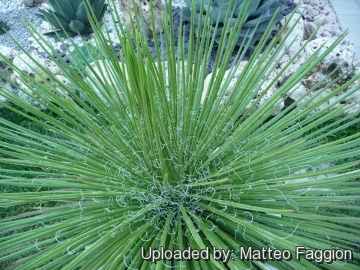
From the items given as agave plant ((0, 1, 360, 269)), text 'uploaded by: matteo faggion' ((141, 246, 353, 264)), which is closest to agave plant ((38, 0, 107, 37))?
agave plant ((0, 1, 360, 269))

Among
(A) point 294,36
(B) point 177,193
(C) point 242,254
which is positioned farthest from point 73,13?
(C) point 242,254

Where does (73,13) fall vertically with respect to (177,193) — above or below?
above

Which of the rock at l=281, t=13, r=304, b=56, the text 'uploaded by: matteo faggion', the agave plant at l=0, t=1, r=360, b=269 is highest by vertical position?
the rock at l=281, t=13, r=304, b=56

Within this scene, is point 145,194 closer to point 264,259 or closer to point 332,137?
point 264,259

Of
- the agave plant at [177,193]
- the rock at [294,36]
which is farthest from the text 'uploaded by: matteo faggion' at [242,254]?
the rock at [294,36]

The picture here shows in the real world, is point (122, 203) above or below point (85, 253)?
above

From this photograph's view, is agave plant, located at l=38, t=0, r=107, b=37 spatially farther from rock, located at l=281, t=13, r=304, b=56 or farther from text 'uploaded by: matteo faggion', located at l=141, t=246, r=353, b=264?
text 'uploaded by: matteo faggion', located at l=141, t=246, r=353, b=264

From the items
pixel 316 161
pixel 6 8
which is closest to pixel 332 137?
pixel 316 161

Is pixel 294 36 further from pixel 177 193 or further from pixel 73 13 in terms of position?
pixel 177 193

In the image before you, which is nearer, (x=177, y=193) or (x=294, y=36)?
(x=177, y=193)

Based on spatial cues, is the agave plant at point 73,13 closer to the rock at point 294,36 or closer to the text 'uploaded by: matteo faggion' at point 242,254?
the rock at point 294,36

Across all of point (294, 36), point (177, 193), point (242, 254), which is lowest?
point (242, 254)
